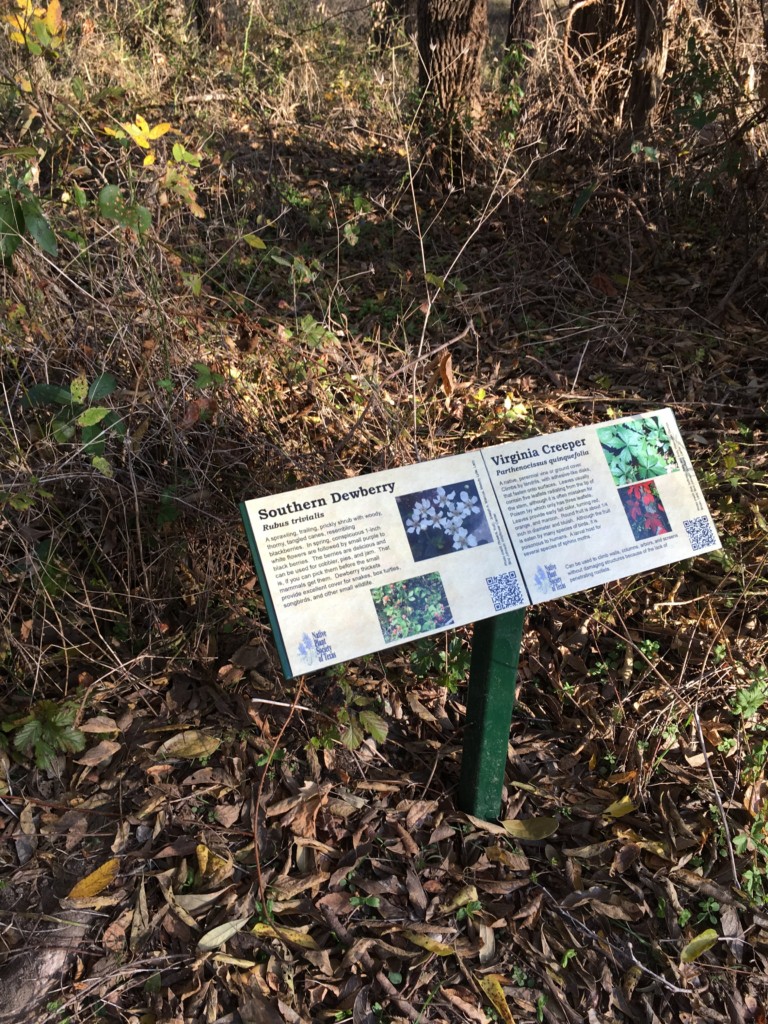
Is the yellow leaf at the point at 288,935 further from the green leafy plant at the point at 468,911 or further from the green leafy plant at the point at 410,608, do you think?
the green leafy plant at the point at 410,608

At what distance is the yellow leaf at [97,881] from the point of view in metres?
1.91

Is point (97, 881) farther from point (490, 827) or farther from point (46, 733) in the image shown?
point (490, 827)

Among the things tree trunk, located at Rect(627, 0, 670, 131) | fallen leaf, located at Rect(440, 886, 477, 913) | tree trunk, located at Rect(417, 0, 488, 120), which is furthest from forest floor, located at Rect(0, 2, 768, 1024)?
tree trunk, located at Rect(417, 0, 488, 120)

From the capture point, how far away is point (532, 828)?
2139mm

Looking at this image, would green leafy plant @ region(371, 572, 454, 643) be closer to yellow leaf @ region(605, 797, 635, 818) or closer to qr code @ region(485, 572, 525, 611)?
qr code @ region(485, 572, 525, 611)

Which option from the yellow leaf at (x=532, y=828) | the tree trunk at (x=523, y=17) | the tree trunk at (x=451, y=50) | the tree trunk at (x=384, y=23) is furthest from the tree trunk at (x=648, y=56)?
the yellow leaf at (x=532, y=828)

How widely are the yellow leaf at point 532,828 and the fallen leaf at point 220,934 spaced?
2.60 feet

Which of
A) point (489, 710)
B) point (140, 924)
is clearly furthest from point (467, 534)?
point (140, 924)

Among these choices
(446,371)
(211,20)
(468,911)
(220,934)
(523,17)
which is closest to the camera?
(220,934)

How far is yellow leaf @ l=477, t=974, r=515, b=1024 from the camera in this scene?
1780 millimetres

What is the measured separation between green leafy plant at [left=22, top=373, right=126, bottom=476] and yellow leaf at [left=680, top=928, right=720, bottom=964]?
2.04 metres

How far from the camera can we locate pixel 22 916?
188cm

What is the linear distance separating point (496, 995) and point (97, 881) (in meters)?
1.08

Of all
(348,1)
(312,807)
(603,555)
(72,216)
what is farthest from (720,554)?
(348,1)
